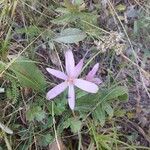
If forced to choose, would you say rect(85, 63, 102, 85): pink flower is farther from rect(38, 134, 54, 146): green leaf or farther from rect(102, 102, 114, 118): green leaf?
rect(38, 134, 54, 146): green leaf

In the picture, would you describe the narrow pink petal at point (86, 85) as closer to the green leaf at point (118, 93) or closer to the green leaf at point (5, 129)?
the green leaf at point (118, 93)

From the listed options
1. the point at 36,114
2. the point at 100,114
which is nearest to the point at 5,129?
the point at 36,114

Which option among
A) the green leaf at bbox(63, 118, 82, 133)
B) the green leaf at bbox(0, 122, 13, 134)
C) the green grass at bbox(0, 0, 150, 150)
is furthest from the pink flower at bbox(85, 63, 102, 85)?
the green leaf at bbox(0, 122, 13, 134)

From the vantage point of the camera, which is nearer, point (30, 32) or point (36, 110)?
point (36, 110)

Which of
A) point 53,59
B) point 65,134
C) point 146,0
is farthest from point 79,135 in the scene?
point 146,0

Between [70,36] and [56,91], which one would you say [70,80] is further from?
[70,36]

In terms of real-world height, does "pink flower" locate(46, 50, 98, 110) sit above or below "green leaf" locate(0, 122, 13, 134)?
above

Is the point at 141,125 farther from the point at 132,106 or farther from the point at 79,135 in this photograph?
the point at 79,135
